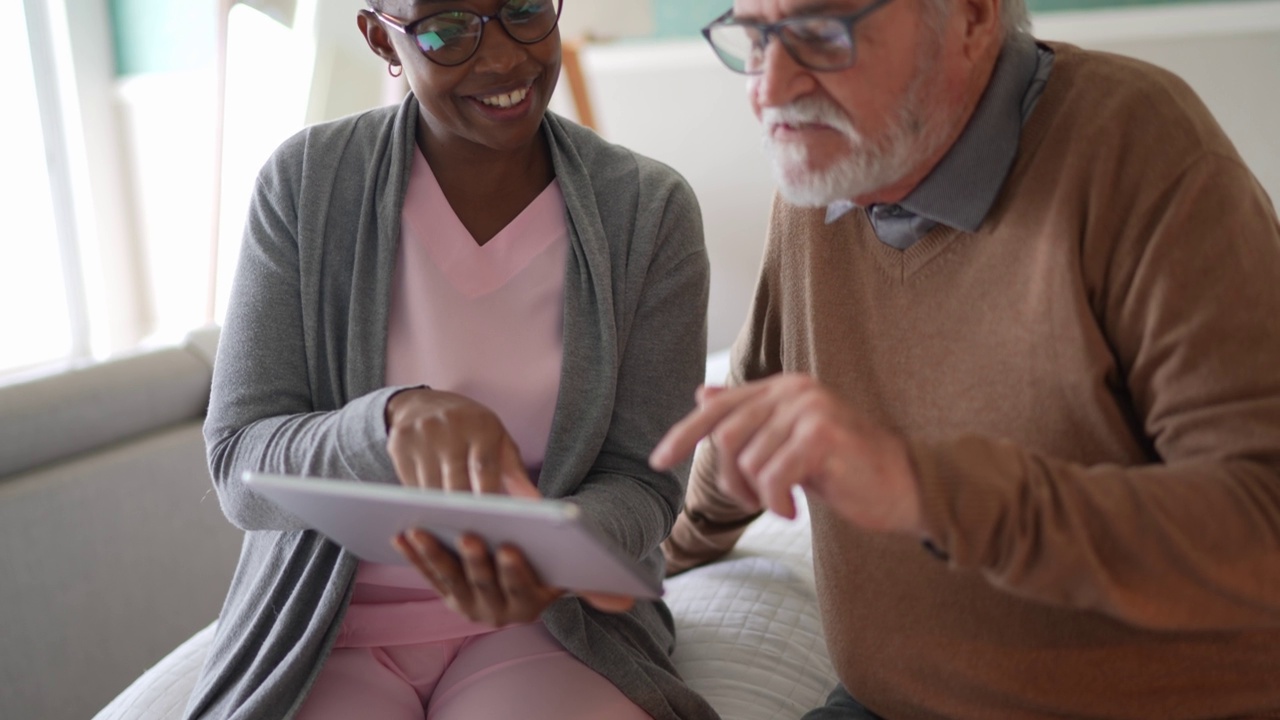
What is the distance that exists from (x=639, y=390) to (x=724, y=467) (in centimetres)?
49

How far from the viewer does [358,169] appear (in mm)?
1351

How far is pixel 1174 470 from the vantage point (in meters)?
0.86

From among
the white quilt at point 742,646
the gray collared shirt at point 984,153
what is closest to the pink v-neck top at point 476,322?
the white quilt at point 742,646

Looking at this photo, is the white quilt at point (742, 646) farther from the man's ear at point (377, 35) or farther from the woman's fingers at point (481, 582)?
the man's ear at point (377, 35)

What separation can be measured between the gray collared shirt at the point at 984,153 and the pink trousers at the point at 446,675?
1.91 ft

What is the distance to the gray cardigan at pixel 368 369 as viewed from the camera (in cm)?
121

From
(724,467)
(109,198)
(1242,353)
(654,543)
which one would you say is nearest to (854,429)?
(724,467)

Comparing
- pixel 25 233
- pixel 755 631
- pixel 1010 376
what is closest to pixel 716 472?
pixel 755 631

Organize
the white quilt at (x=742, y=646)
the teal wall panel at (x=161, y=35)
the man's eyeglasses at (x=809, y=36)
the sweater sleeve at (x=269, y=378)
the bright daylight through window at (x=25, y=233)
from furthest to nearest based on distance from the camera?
the teal wall panel at (x=161, y=35)
the bright daylight through window at (x=25, y=233)
the white quilt at (x=742, y=646)
the sweater sleeve at (x=269, y=378)
the man's eyeglasses at (x=809, y=36)

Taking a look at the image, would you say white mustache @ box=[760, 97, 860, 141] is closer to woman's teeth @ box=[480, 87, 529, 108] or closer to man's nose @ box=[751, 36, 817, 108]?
man's nose @ box=[751, 36, 817, 108]

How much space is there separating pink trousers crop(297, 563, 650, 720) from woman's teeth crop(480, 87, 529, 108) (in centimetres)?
57

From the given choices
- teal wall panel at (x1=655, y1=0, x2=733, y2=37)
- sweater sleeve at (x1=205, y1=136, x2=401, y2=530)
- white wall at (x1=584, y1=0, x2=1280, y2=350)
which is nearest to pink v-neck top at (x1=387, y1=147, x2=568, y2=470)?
sweater sleeve at (x1=205, y1=136, x2=401, y2=530)

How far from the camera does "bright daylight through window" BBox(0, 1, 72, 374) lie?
3773 millimetres

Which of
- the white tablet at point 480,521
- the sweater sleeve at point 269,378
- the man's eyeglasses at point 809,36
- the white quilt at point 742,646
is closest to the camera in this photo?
the white tablet at point 480,521
